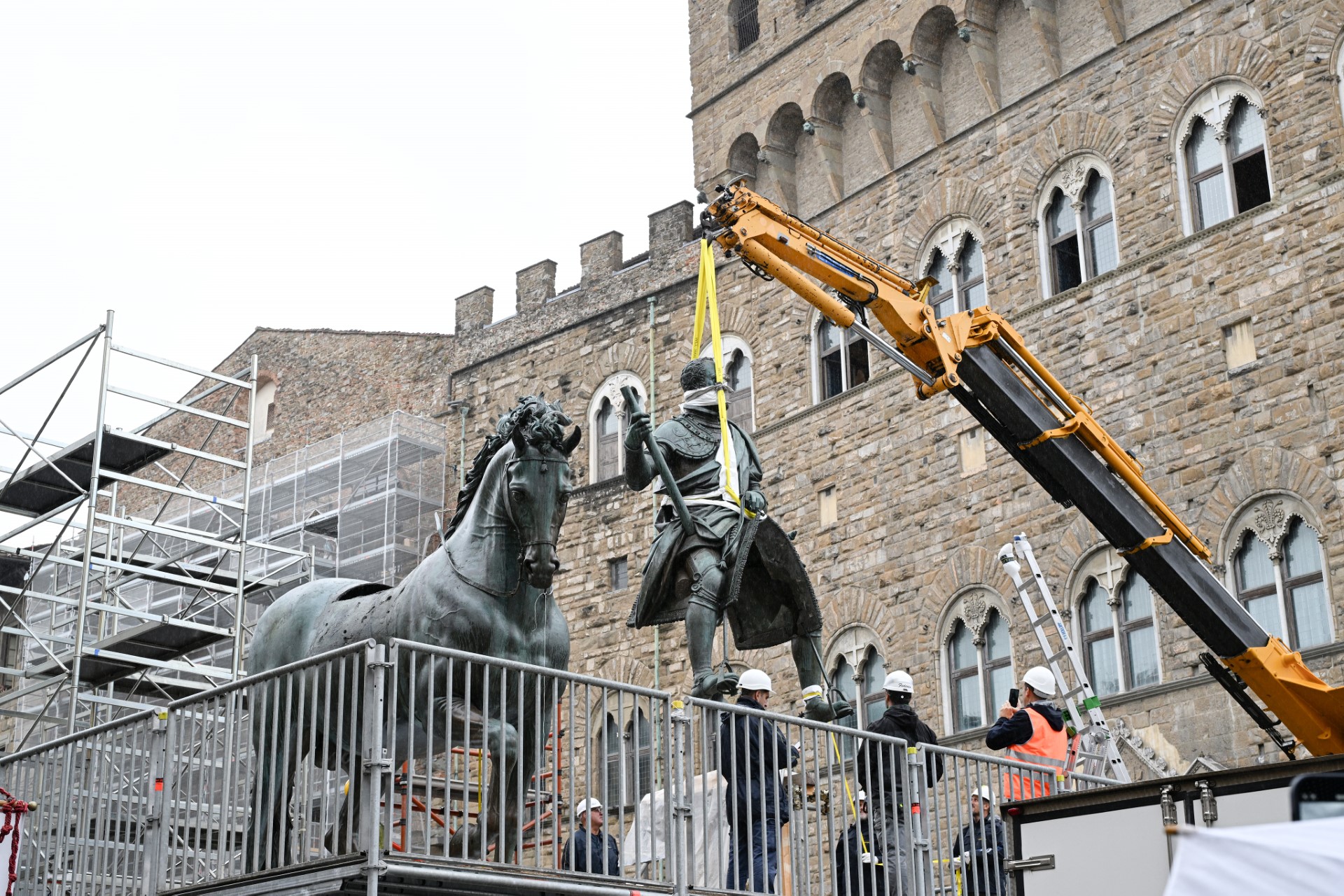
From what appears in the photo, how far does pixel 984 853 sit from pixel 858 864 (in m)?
0.68

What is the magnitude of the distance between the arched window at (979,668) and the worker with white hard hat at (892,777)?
11013mm

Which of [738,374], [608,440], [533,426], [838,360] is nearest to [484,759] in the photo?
[533,426]

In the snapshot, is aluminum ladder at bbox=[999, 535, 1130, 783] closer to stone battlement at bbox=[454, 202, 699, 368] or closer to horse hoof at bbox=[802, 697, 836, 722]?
horse hoof at bbox=[802, 697, 836, 722]

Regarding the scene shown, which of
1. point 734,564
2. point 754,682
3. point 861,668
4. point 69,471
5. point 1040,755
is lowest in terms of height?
point 1040,755

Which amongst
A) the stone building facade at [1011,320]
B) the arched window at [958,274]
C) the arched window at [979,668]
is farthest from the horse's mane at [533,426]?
the arched window at [958,274]

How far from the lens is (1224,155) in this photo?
788 inches

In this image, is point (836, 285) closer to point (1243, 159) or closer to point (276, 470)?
point (1243, 159)

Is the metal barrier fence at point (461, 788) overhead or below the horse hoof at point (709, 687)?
below

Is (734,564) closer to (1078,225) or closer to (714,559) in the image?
(714,559)

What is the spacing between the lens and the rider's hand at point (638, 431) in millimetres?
8812

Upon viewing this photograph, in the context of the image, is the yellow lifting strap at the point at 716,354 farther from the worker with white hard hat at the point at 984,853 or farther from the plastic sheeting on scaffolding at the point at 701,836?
the worker with white hard hat at the point at 984,853

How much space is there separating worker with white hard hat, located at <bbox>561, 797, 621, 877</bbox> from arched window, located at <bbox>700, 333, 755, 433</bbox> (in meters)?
13.6

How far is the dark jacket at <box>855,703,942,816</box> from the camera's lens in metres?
8.99

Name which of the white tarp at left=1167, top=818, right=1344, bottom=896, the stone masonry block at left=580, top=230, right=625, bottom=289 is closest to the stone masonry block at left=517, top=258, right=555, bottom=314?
the stone masonry block at left=580, top=230, right=625, bottom=289
